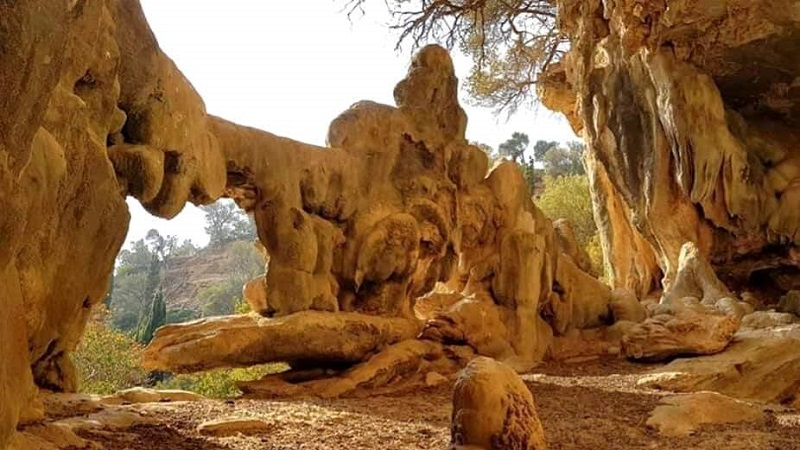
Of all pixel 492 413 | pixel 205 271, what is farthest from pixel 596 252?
pixel 205 271

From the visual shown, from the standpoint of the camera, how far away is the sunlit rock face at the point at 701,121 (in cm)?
1160

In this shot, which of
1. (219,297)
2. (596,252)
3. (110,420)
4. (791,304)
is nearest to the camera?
(110,420)

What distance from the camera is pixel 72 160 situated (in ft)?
12.9

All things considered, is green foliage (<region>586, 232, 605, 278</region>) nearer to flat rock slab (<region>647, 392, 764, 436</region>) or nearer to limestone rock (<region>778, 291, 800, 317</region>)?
limestone rock (<region>778, 291, 800, 317</region>)

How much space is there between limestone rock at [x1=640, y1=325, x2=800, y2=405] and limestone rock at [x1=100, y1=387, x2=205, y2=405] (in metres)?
4.64

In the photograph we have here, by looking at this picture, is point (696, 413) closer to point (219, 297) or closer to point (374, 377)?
point (374, 377)

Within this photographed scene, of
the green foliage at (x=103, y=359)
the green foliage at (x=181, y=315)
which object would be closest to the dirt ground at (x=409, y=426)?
the green foliage at (x=103, y=359)

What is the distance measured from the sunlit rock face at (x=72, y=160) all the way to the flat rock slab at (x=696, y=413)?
4154 mm

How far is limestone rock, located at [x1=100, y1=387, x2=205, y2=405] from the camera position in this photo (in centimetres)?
537

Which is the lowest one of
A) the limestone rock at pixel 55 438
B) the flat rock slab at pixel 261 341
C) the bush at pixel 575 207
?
the limestone rock at pixel 55 438

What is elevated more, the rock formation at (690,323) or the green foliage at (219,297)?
the green foliage at (219,297)

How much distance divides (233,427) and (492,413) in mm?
1880

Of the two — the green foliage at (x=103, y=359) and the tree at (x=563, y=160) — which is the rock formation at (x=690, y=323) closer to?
the green foliage at (x=103, y=359)

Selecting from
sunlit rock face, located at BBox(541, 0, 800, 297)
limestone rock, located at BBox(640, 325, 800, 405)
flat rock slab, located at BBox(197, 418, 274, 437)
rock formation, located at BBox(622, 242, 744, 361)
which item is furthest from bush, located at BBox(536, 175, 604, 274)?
flat rock slab, located at BBox(197, 418, 274, 437)
